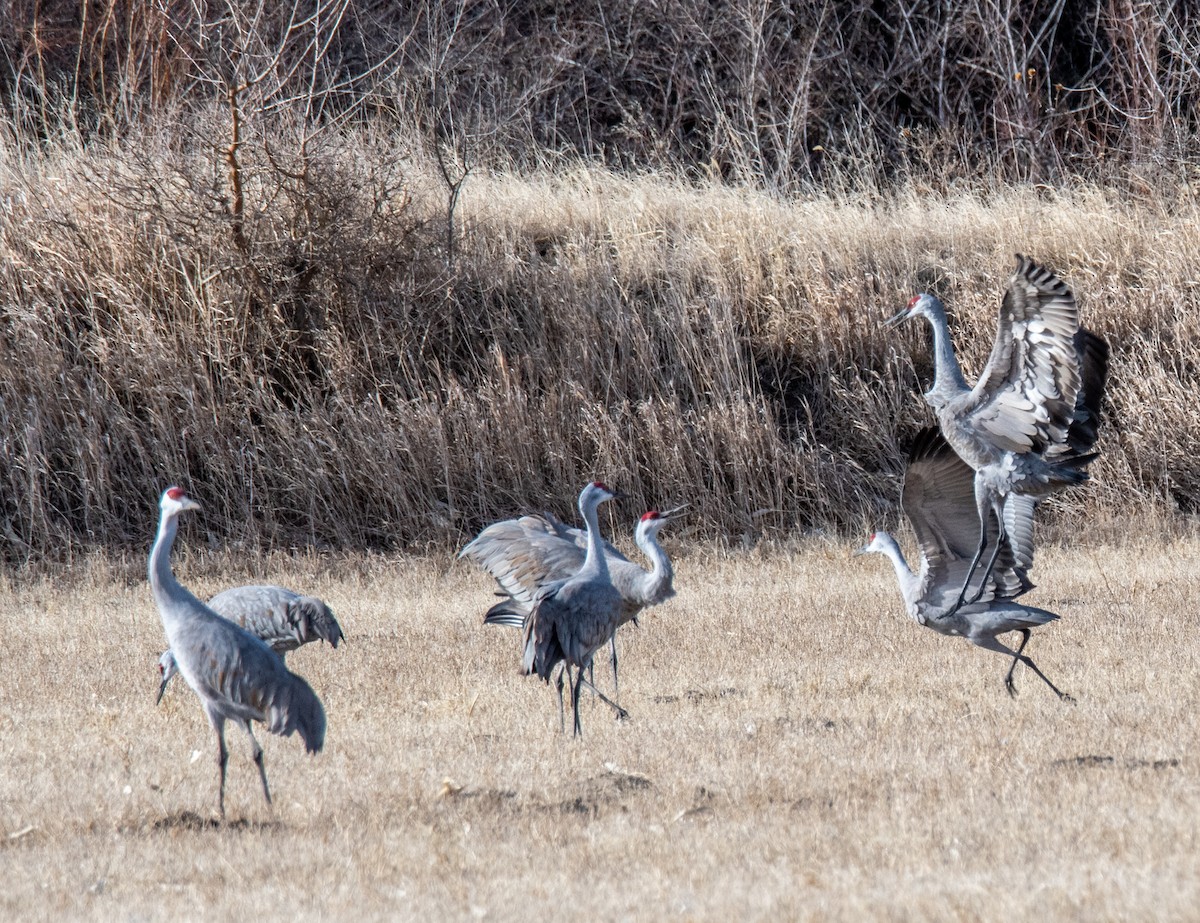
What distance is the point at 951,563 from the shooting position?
7227 millimetres

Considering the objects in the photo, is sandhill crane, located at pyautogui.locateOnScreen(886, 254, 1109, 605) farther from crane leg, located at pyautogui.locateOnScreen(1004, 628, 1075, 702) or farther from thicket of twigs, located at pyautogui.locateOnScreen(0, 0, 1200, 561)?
thicket of twigs, located at pyautogui.locateOnScreen(0, 0, 1200, 561)

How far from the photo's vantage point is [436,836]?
489 centimetres

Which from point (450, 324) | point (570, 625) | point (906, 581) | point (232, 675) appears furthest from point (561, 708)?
point (450, 324)

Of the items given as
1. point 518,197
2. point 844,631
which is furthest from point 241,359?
point 844,631

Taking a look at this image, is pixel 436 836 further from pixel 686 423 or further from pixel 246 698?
pixel 686 423

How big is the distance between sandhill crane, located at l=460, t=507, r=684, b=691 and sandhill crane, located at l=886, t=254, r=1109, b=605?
4.75 ft

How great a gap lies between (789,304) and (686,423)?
1.88 metres

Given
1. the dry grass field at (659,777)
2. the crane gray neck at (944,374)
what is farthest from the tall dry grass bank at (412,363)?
the crane gray neck at (944,374)

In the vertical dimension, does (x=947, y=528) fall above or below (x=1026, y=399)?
below

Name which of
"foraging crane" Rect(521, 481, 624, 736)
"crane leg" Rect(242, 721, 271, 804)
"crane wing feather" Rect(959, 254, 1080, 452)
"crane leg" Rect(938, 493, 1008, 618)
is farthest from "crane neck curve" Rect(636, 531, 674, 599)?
"crane leg" Rect(242, 721, 271, 804)

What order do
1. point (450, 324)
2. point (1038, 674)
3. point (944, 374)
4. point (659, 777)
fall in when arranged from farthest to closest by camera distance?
point (450, 324) → point (944, 374) → point (1038, 674) → point (659, 777)

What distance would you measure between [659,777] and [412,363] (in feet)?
24.7

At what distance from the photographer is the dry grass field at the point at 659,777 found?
4.25m

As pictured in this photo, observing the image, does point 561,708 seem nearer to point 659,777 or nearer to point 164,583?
point 659,777
